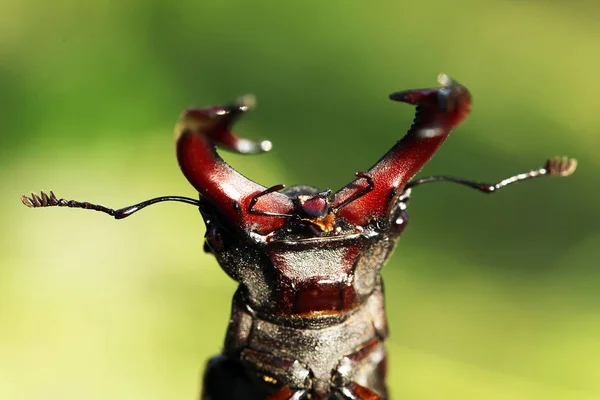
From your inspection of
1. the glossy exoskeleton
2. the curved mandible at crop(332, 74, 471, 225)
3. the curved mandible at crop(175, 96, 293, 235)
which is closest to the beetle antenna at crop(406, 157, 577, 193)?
the glossy exoskeleton

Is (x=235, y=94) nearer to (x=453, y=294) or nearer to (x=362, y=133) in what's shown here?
(x=362, y=133)

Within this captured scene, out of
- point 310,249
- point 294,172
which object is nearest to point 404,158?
point 310,249

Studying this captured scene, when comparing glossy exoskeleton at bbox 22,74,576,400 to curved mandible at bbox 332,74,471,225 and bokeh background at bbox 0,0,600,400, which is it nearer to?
curved mandible at bbox 332,74,471,225

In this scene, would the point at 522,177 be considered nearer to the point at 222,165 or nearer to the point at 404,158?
the point at 404,158

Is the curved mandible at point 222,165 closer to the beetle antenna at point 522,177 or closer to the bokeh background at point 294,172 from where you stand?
the beetle antenna at point 522,177

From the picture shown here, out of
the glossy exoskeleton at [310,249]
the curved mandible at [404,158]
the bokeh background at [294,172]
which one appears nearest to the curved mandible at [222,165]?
the glossy exoskeleton at [310,249]

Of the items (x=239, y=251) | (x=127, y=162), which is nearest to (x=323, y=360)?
(x=239, y=251)

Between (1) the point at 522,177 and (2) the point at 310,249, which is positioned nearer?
(2) the point at 310,249
